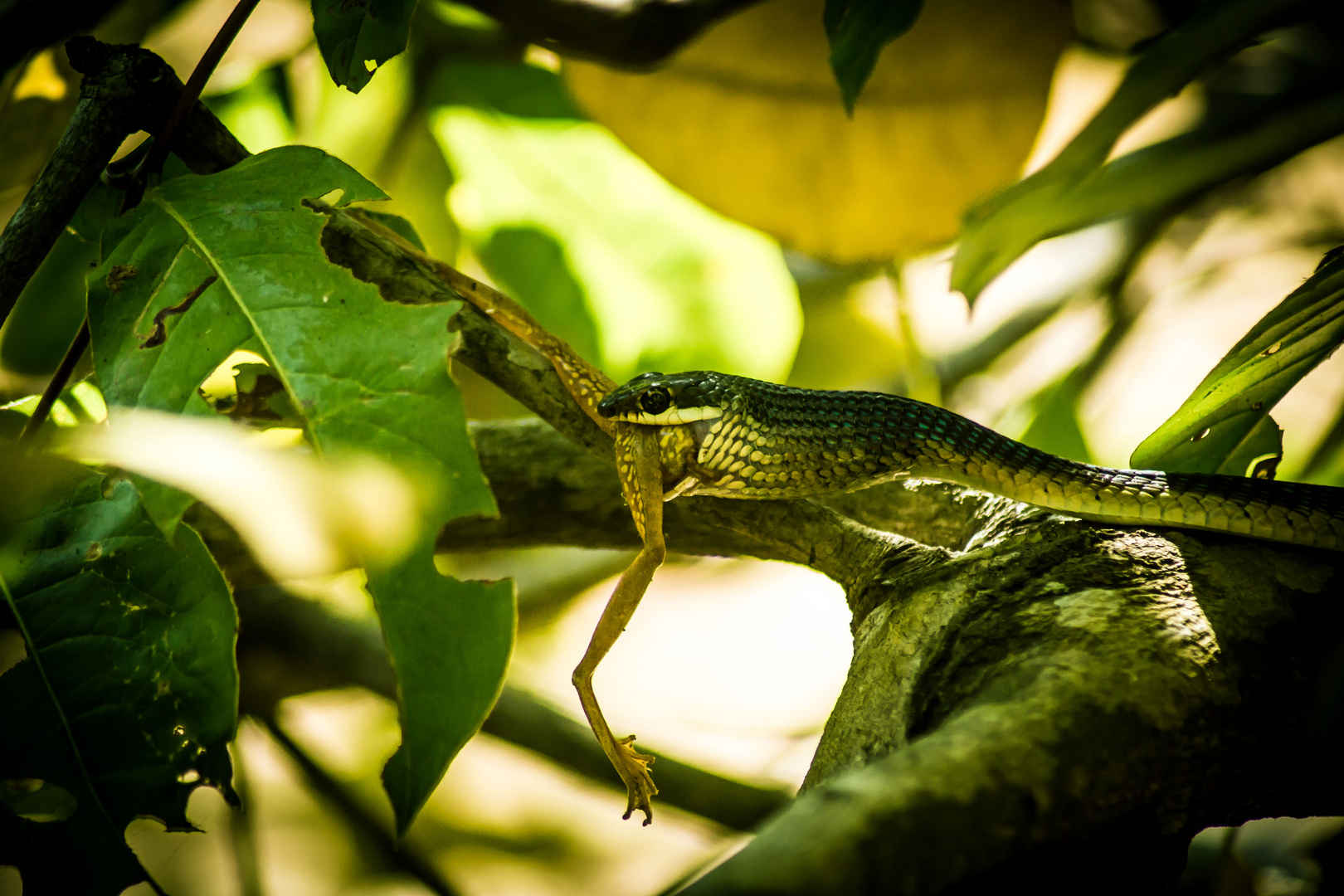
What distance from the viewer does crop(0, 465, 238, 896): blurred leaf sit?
0.65 meters

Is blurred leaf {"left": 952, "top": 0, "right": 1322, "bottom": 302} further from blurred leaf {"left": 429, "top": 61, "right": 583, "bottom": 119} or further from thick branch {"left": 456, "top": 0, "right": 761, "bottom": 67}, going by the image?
blurred leaf {"left": 429, "top": 61, "right": 583, "bottom": 119}

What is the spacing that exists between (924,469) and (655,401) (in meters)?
0.25

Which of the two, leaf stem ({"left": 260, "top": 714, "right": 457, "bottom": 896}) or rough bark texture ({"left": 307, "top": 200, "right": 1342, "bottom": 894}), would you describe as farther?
leaf stem ({"left": 260, "top": 714, "right": 457, "bottom": 896})

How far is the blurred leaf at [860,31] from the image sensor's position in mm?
881

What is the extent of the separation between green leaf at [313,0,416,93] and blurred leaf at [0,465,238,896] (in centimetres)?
42

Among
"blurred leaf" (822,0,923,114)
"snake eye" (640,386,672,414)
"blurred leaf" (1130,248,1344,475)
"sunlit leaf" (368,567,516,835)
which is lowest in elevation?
"sunlit leaf" (368,567,516,835)

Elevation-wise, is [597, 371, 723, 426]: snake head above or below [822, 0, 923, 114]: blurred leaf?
below

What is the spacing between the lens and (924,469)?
79cm

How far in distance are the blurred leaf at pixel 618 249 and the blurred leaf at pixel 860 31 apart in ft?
1.77

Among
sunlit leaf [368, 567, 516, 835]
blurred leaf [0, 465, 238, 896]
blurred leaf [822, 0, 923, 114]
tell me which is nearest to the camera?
sunlit leaf [368, 567, 516, 835]

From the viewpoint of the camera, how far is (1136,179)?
1094 millimetres

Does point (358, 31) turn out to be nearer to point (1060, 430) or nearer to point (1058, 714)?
point (1058, 714)

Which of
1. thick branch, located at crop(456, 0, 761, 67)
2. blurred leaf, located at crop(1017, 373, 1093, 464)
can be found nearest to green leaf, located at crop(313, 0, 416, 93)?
thick branch, located at crop(456, 0, 761, 67)

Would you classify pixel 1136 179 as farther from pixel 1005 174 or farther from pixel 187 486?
pixel 187 486
